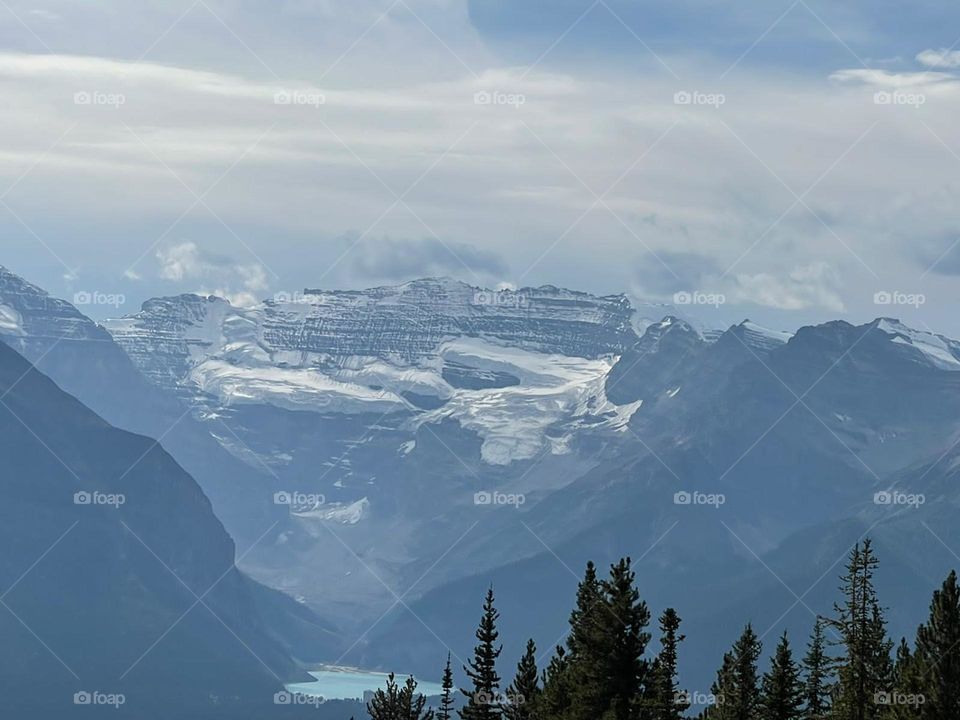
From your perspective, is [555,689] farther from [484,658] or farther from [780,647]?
[780,647]

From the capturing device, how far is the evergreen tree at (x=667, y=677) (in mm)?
75500

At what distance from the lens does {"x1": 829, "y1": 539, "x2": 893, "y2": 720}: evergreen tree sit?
73.2 meters

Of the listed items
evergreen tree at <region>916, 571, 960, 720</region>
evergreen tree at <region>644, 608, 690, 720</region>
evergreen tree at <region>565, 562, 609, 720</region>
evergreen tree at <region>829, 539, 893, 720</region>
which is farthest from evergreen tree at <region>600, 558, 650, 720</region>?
evergreen tree at <region>916, 571, 960, 720</region>

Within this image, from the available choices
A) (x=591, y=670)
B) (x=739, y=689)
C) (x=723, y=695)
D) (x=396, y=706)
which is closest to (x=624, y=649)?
(x=591, y=670)

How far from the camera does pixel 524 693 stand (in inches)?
3996

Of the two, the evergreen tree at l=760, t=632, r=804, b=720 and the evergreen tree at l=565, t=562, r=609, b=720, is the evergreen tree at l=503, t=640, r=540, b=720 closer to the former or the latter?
the evergreen tree at l=565, t=562, r=609, b=720

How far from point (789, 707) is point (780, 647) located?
3.62 metres

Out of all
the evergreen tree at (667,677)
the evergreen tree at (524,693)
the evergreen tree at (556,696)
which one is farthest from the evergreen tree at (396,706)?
the evergreen tree at (667,677)

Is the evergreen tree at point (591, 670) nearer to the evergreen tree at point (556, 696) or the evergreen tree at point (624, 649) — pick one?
the evergreen tree at point (624, 649)

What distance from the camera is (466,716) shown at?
94438 mm

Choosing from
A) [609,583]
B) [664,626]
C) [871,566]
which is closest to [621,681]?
[609,583]

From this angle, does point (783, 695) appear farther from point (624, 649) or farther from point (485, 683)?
point (485, 683)

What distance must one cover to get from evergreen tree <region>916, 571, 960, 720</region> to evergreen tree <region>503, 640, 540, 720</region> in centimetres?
2836

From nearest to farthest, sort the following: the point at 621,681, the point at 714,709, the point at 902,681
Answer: the point at 902,681 < the point at 621,681 < the point at 714,709
